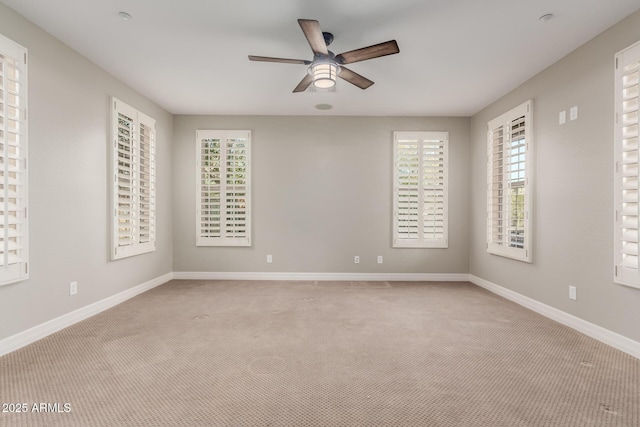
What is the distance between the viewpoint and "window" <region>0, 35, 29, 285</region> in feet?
7.84

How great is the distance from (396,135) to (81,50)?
4.27 metres

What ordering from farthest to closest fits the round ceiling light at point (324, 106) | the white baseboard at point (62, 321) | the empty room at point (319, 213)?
the round ceiling light at point (324, 106)
the white baseboard at point (62, 321)
the empty room at point (319, 213)

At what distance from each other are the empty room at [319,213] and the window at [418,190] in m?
0.04

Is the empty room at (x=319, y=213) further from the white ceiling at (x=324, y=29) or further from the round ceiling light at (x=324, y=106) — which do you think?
the round ceiling light at (x=324, y=106)

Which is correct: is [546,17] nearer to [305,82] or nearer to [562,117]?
[562,117]

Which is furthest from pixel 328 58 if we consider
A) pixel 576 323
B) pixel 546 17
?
pixel 576 323

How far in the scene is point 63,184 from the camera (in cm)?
302

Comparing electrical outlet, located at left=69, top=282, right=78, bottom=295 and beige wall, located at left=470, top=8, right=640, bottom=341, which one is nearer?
beige wall, located at left=470, top=8, right=640, bottom=341

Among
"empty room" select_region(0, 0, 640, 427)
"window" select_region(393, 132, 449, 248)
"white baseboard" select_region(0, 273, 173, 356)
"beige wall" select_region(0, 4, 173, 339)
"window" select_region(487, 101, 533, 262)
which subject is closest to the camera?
"empty room" select_region(0, 0, 640, 427)

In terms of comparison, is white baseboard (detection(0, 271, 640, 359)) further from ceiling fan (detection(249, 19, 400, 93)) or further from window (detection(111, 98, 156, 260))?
ceiling fan (detection(249, 19, 400, 93))

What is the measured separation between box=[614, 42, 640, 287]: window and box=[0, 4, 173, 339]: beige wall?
16.7 feet

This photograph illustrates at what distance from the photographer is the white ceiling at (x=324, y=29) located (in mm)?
2451

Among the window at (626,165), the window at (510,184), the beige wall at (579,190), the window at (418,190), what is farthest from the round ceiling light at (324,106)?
the window at (626,165)

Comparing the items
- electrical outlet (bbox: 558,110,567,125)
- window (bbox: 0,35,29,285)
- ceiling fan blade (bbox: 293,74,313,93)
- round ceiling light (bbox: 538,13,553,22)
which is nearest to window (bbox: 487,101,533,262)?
electrical outlet (bbox: 558,110,567,125)
